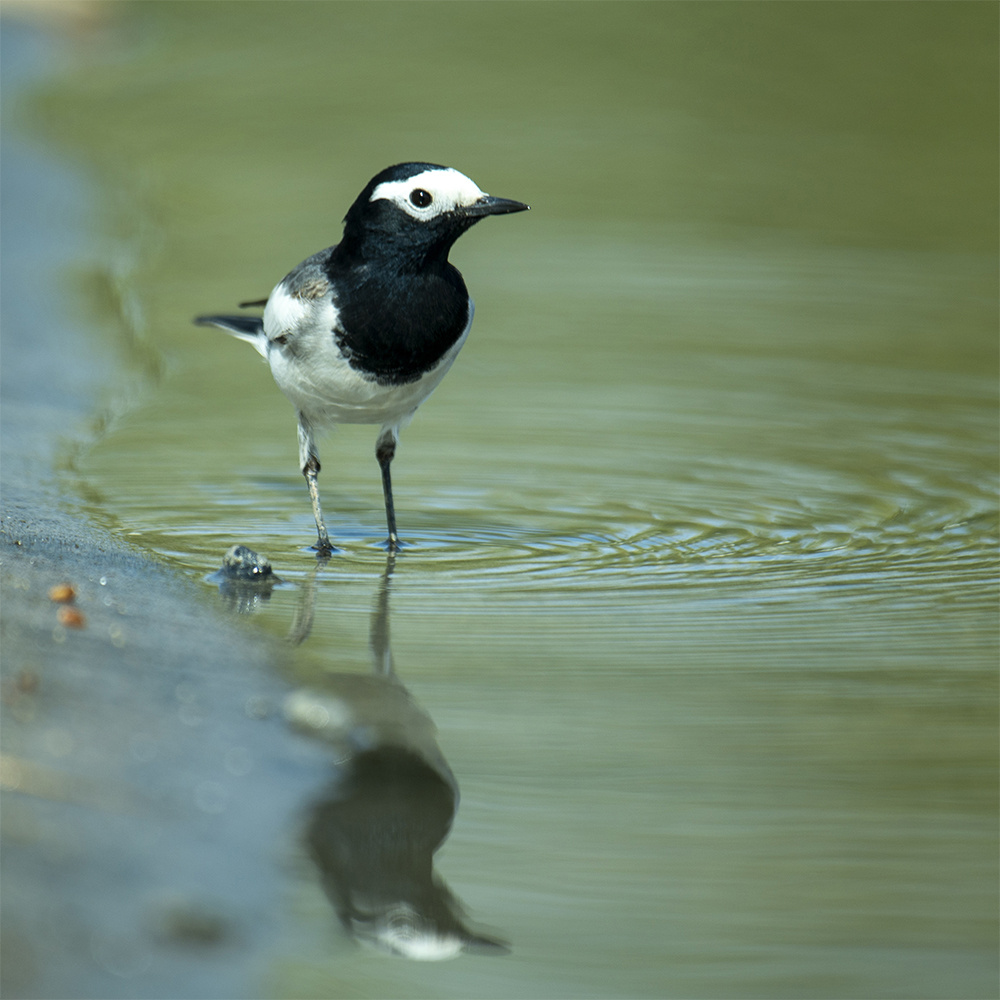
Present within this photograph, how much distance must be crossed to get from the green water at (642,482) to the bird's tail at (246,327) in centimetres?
45

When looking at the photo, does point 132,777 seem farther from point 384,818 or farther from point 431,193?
point 431,193

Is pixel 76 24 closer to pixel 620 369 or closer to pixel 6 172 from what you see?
pixel 6 172

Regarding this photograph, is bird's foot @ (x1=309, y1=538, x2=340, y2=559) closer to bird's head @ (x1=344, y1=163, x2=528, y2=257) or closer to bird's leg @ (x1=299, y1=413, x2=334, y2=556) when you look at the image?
bird's leg @ (x1=299, y1=413, x2=334, y2=556)

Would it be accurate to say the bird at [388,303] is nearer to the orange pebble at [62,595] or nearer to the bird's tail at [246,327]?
the bird's tail at [246,327]

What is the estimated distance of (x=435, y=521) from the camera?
16.0 ft

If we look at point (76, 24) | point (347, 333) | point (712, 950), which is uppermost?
point (76, 24)

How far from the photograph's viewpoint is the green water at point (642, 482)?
2.35 metres

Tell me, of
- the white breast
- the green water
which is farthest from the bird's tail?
the green water

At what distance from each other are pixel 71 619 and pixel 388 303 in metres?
1.68

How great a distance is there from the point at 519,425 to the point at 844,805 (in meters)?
3.49

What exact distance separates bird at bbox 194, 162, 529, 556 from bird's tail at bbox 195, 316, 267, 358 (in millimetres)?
468

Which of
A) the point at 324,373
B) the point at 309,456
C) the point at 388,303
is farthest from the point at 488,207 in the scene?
the point at 309,456

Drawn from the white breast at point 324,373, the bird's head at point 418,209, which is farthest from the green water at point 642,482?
the bird's head at point 418,209

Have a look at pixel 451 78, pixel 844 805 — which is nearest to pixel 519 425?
pixel 844 805
